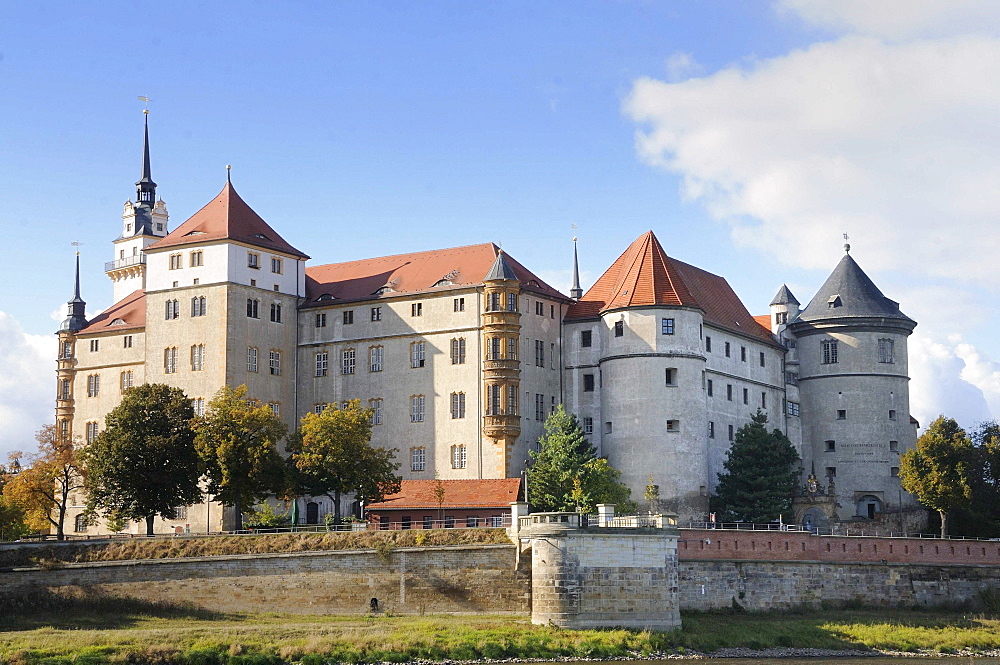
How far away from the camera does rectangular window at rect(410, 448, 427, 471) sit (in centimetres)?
9569

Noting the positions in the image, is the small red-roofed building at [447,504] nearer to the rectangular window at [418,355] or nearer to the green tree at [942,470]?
the rectangular window at [418,355]

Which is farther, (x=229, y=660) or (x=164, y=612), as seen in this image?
(x=164, y=612)

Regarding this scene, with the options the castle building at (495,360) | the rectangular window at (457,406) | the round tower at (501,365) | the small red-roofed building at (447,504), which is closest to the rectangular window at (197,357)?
the castle building at (495,360)

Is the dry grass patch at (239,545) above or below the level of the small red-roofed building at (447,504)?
below

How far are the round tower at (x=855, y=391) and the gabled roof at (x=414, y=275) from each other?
69.4ft

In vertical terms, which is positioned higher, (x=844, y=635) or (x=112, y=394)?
(x=112, y=394)

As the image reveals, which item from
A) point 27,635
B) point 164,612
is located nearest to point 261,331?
point 164,612

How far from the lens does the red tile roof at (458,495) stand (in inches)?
3378

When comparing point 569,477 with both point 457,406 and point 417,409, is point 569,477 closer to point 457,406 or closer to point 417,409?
point 457,406

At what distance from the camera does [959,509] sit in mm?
96125

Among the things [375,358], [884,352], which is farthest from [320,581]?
[884,352]

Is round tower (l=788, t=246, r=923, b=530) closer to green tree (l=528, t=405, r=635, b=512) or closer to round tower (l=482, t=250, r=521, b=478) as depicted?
green tree (l=528, t=405, r=635, b=512)

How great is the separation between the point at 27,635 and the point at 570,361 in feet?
137

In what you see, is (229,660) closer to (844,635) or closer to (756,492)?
(844,635)
